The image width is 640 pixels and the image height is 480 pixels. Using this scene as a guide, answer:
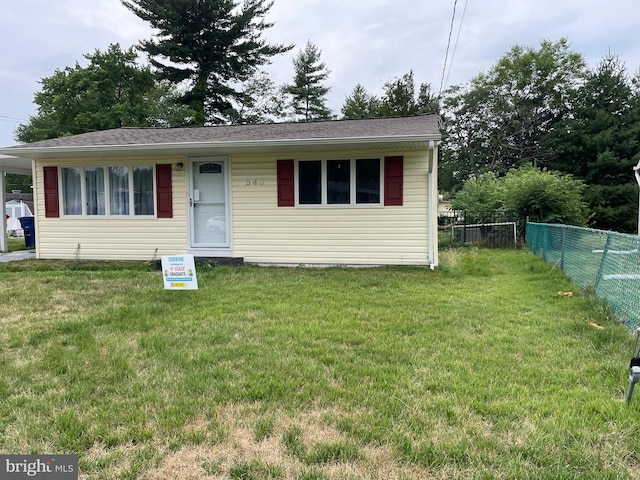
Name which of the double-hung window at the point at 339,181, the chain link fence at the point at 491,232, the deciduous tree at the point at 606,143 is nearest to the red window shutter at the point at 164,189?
the double-hung window at the point at 339,181

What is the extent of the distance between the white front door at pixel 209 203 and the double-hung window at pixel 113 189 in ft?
2.97

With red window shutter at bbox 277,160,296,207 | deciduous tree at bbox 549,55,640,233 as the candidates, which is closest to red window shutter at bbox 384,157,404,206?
red window shutter at bbox 277,160,296,207

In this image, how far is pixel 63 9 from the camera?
15953 mm

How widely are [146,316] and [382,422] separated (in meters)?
3.00

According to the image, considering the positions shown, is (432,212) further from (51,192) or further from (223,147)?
(51,192)

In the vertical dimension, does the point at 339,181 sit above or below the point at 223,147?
below

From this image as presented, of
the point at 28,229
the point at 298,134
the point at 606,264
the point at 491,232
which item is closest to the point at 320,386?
the point at 606,264

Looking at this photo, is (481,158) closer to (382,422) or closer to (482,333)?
(482,333)

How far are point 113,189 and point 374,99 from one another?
25783 mm

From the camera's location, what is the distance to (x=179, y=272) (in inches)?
201

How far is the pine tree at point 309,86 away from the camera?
28.1 meters

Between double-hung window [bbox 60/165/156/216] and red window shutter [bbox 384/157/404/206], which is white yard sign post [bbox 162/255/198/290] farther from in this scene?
red window shutter [bbox 384/157/404/206]

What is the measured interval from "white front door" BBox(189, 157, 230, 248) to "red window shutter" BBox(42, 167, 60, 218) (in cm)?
294

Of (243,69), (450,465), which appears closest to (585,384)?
(450,465)
